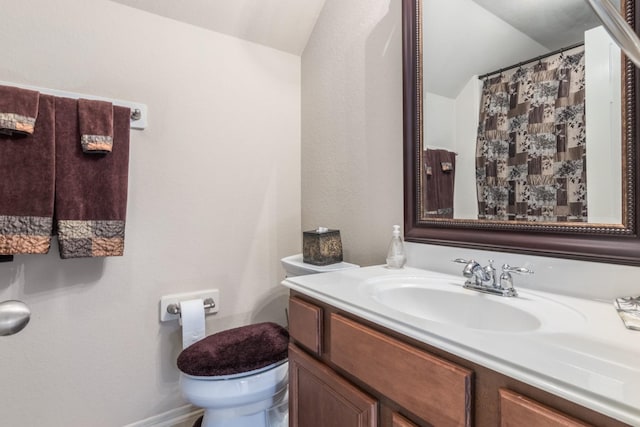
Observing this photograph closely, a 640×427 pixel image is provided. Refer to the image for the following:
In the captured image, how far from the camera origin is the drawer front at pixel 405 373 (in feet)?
1.69

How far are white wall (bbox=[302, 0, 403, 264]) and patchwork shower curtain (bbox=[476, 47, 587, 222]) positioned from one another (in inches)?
13.2

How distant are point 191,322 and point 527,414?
131 centimetres

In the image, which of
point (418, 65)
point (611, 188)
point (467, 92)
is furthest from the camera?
point (418, 65)

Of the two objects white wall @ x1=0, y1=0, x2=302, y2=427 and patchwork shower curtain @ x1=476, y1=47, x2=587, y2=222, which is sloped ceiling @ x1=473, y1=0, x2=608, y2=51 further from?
white wall @ x1=0, y1=0, x2=302, y2=427

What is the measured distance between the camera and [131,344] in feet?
4.50

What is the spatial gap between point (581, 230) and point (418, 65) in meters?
0.74

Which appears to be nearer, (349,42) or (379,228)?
(379,228)

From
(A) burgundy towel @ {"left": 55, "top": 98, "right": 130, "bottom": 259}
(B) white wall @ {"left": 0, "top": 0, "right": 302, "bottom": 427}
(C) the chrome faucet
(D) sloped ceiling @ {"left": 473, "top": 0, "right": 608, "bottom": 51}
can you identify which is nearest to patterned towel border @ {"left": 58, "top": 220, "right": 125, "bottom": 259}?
(A) burgundy towel @ {"left": 55, "top": 98, "right": 130, "bottom": 259}

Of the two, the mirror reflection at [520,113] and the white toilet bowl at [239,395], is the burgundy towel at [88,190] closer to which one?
the white toilet bowl at [239,395]

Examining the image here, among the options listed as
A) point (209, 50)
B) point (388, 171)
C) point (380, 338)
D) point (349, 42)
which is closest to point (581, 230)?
point (380, 338)

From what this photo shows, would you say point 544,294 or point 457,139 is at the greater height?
point 457,139

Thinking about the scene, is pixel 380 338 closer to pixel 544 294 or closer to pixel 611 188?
pixel 544 294

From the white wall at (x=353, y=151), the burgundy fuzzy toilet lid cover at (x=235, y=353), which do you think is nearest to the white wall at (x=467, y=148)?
the white wall at (x=353, y=151)

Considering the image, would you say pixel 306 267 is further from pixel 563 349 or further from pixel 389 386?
pixel 563 349
